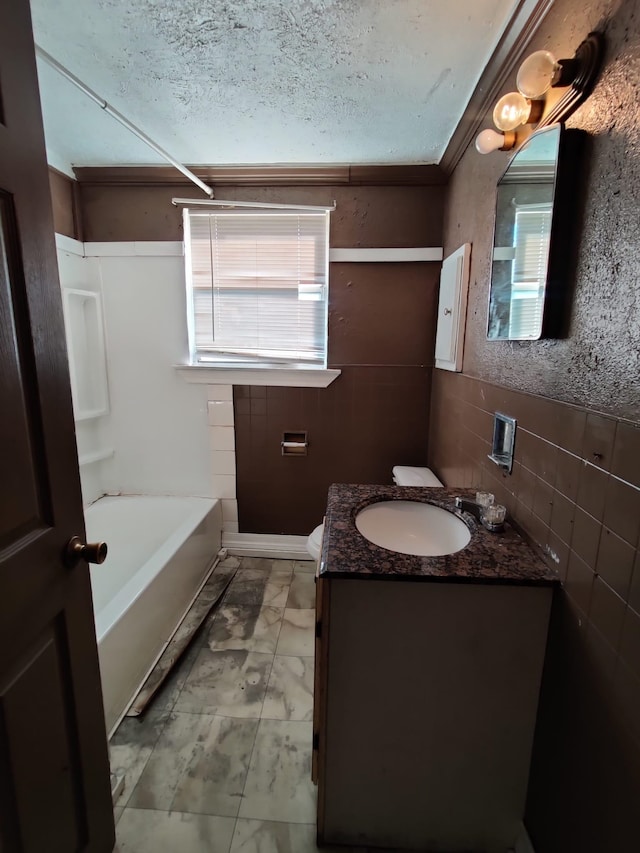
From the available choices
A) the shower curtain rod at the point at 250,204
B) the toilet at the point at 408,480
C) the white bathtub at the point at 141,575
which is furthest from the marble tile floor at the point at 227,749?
the shower curtain rod at the point at 250,204

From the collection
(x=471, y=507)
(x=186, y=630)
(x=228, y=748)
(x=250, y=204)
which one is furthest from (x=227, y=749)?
(x=250, y=204)

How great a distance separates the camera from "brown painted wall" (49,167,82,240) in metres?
2.21

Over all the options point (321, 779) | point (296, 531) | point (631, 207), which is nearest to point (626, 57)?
point (631, 207)

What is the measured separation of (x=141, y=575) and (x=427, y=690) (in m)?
1.35

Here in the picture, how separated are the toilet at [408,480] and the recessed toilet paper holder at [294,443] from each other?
0.56 meters

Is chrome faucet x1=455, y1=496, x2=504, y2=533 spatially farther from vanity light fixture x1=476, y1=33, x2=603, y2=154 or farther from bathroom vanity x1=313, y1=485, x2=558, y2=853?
vanity light fixture x1=476, y1=33, x2=603, y2=154

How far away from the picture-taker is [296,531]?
2664mm

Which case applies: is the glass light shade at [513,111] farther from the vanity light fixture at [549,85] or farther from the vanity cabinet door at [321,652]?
the vanity cabinet door at [321,652]

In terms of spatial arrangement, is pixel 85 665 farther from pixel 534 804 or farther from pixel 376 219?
pixel 376 219

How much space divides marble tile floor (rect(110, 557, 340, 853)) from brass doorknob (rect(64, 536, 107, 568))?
94 cm

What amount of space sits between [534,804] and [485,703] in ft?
1.05

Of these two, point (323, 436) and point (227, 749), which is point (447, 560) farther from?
point (323, 436)

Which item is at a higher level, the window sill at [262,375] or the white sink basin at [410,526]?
the window sill at [262,375]

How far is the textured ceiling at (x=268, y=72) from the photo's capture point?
1215 mm
